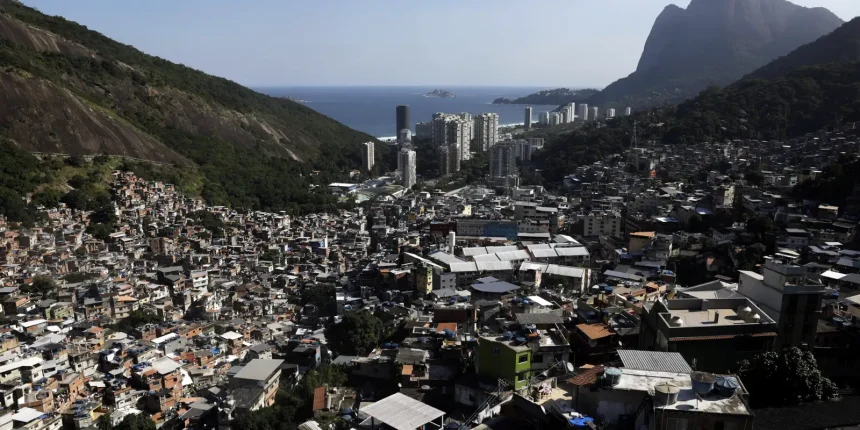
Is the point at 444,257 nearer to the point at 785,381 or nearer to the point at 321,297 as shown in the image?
the point at 321,297

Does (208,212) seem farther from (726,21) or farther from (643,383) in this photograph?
(726,21)

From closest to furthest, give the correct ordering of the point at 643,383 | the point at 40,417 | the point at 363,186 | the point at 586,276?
the point at 643,383, the point at 40,417, the point at 586,276, the point at 363,186

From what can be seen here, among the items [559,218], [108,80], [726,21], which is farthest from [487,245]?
[726,21]

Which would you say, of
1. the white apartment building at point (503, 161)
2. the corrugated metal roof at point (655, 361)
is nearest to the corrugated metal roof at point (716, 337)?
the corrugated metal roof at point (655, 361)

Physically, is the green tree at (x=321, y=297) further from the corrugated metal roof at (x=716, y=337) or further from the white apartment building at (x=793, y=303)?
the white apartment building at (x=793, y=303)

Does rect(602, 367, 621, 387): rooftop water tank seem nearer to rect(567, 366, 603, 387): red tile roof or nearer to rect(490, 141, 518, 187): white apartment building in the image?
rect(567, 366, 603, 387): red tile roof

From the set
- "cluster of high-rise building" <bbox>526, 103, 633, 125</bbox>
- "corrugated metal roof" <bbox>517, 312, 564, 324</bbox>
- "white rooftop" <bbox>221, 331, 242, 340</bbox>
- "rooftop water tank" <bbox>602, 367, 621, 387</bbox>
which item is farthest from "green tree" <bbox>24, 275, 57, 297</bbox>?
"cluster of high-rise building" <bbox>526, 103, 633, 125</bbox>
